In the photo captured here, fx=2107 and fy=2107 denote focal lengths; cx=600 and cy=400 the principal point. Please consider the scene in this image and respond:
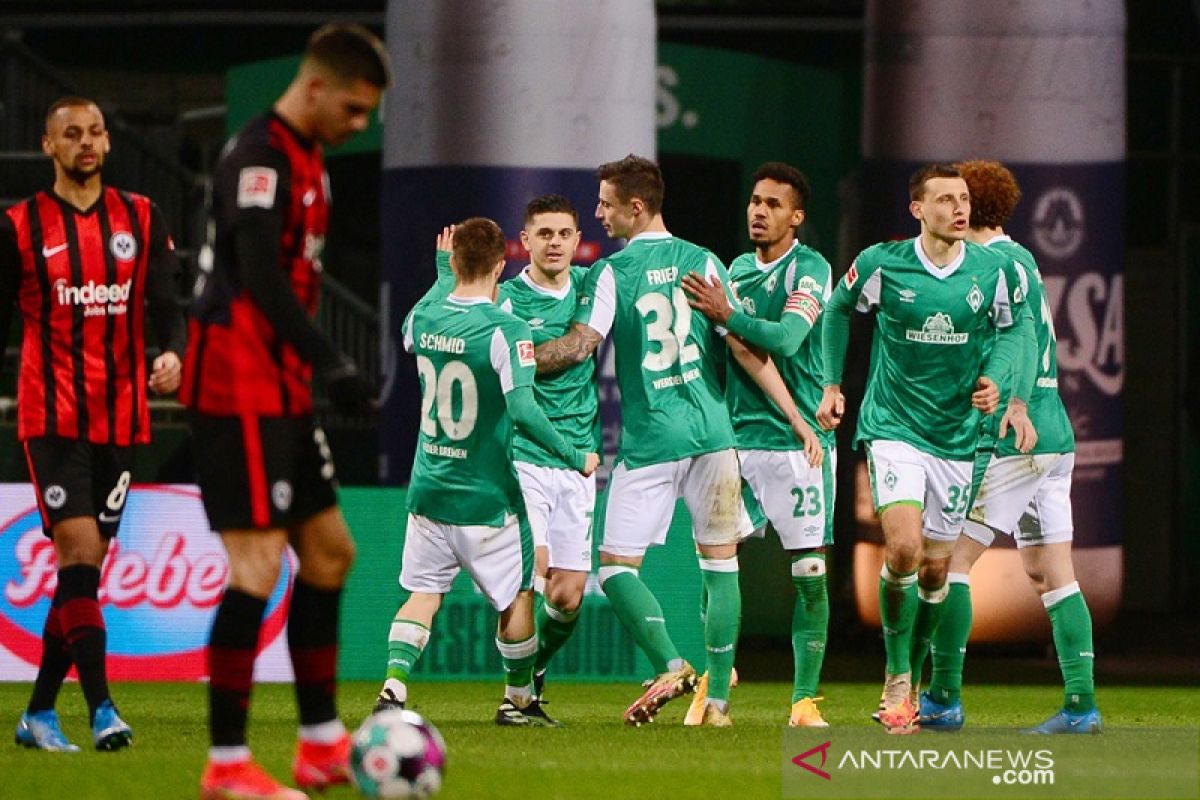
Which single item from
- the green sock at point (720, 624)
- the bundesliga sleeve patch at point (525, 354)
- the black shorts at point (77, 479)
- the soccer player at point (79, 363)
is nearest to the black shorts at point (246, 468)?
the soccer player at point (79, 363)

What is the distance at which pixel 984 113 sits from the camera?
1170cm

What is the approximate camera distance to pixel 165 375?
6367 mm

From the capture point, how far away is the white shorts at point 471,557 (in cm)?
732

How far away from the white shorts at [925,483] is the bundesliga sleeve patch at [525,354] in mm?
1310

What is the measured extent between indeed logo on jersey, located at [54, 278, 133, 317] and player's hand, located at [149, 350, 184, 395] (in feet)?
1.39

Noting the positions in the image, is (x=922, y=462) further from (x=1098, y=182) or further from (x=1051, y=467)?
(x=1098, y=182)

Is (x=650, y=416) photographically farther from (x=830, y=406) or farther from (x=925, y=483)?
(x=925, y=483)

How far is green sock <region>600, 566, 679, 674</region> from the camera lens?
25.1 ft

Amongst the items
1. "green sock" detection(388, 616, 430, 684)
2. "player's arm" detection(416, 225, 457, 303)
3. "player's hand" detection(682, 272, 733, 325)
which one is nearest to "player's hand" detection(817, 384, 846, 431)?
"player's hand" detection(682, 272, 733, 325)

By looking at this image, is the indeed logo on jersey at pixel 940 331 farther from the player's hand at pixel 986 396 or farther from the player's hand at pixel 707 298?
the player's hand at pixel 707 298

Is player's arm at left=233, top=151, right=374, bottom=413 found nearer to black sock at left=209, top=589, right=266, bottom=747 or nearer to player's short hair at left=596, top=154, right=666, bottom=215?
black sock at left=209, top=589, right=266, bottom=747

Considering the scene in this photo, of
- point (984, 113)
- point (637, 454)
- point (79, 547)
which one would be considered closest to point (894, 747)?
point (637, 454)

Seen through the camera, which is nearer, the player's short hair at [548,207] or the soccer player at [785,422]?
the soccer player at [785,422]

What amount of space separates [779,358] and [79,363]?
2.69 metres
